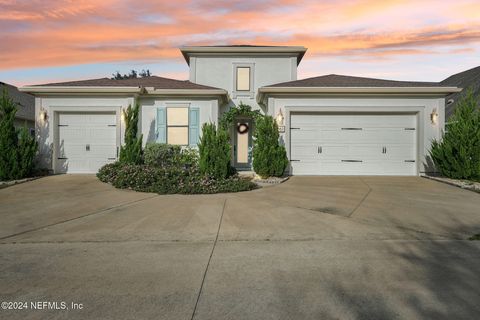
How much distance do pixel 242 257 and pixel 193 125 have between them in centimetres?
1052

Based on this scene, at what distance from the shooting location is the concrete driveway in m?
3.21

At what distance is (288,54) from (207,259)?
46.8 feet

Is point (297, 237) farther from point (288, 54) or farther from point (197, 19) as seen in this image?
point (288, 54)

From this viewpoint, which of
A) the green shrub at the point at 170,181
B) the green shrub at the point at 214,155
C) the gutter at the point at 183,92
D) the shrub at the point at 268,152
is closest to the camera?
the green shrub at the point at 170,181

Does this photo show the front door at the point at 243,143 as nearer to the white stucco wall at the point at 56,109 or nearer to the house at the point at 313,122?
the house at the point at 313,122

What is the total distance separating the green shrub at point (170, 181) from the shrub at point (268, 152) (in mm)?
1300

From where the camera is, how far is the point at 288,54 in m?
16.8

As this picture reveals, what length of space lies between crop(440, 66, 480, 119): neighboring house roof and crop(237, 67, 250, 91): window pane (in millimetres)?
13818

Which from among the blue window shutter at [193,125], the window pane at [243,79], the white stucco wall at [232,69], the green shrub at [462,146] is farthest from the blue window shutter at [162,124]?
the green shrub at [462,146]

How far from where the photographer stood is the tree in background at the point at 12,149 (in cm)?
1199

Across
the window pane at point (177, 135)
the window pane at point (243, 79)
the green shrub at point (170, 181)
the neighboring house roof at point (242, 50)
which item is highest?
the neighboring house roof at point (242, 50)

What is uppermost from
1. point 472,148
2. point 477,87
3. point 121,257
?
point 477,87

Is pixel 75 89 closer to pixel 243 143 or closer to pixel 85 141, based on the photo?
pixel 85 141

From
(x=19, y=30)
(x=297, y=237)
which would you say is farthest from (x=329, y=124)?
(x=19, y=30)
